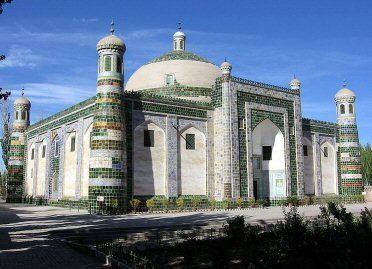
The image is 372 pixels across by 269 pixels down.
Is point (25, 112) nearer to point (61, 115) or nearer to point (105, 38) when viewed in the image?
point (61, 115)

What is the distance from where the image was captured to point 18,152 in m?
39.3

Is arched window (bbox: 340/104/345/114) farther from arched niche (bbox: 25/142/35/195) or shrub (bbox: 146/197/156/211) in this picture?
arched niche (bbox: 25/142/35/195)

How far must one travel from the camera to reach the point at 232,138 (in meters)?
27.9

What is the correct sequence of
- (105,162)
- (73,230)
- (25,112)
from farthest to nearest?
(25,112) < (105,162) < (73,230)

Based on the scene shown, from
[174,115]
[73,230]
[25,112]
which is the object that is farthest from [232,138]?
[25,112]

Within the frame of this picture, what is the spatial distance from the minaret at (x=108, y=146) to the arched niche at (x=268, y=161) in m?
11.5

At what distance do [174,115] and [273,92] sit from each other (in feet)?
28.8

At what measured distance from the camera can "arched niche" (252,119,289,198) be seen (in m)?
30.9

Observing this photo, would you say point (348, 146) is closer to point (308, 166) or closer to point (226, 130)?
point (308, 166)

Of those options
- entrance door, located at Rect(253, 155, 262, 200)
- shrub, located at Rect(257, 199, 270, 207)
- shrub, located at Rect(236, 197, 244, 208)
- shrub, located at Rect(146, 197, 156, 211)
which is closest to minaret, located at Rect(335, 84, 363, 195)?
entrance door, located at Rect(253, 155, 262, 200)

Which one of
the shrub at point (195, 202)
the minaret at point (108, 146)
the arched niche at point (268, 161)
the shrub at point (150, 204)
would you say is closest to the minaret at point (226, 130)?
the shrub at point (195, 202)

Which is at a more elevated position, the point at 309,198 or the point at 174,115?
the point at 174,115

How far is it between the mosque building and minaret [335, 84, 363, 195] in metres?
0.09

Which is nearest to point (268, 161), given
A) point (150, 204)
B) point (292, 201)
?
point (292, 201)
